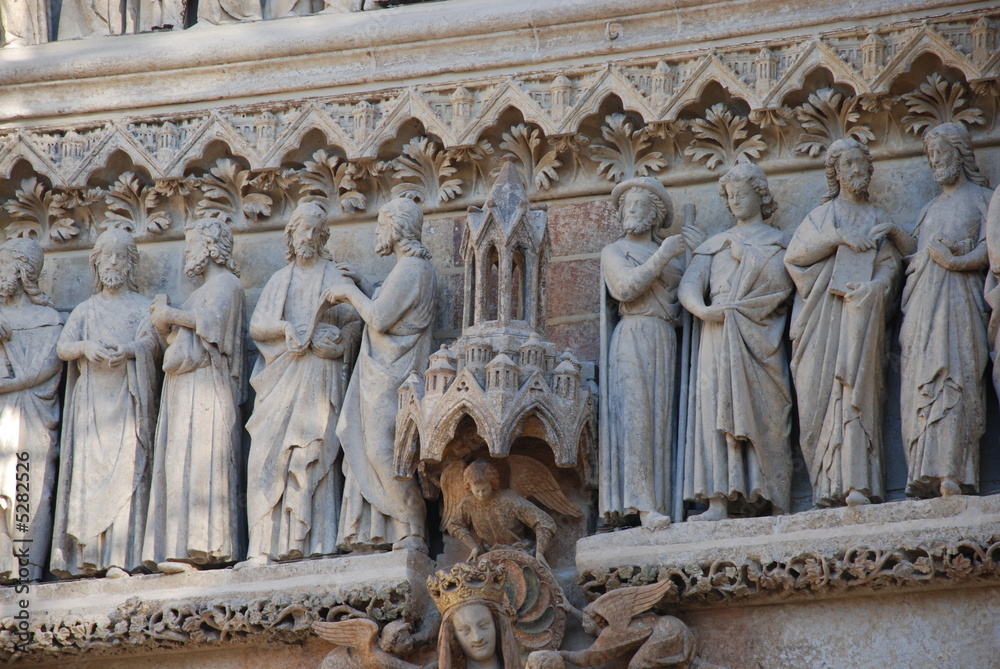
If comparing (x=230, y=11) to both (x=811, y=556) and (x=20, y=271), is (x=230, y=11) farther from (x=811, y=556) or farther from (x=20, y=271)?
(x=811, y=556)

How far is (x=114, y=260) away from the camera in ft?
37.7

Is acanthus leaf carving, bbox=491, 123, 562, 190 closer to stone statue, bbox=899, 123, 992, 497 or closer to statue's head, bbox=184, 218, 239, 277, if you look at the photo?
statue's head, bbox=184, 218, 239, 277

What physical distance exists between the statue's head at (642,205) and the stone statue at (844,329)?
0.74 m

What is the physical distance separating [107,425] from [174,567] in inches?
34.7

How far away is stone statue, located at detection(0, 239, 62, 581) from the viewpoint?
11125 mm

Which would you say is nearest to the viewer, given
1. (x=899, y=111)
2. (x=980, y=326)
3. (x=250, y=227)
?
(x=980, y=326)

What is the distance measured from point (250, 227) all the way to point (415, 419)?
197 cm

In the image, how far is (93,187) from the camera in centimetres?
1197

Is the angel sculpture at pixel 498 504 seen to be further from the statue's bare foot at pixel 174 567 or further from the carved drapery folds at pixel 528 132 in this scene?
the carved drapery folds at pixel 528 132

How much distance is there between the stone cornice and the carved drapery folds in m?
0.11

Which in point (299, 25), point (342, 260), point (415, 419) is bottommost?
point (415, 419)

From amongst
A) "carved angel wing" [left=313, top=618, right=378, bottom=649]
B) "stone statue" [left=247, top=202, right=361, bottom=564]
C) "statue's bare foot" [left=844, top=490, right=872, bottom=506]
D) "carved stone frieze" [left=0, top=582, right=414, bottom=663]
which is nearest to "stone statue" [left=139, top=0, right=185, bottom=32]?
"stone statue" [left=247, top=202, right=361, bottom=564]

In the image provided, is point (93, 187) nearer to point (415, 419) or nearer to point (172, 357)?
point (172, 357)

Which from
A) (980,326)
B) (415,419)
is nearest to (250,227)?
(415,419)
